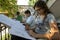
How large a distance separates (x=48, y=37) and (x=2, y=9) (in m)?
12.2

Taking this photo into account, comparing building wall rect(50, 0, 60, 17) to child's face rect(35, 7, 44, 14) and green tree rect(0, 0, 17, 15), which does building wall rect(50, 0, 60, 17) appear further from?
green tree rect(0, 0, 17, 15)

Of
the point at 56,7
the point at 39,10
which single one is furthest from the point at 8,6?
the point at 39,10

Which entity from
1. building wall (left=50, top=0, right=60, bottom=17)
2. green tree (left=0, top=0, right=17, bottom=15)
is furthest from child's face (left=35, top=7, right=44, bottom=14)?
green tree (left=0, top=0, right=17, bottom=15)

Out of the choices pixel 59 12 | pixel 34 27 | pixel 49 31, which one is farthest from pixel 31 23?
pixel 59 12

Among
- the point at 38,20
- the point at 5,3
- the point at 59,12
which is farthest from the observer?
the point at 5,3

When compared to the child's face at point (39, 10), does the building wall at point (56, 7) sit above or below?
above

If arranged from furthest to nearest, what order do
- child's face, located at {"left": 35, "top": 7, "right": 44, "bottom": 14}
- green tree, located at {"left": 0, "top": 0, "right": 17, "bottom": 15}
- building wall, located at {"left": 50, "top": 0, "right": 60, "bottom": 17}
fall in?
green tree, located at {"left": 0, "top": 0, "right": 17, "bottom": 15} → building wall, located at {"left": 50, "top": 0, "right": 60, "bottom": 17} → child's face, located at {"left": 35, "top": 7, "right": 44, "bottom": 14}

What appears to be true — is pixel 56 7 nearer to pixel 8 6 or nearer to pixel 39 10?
pixel 39 10

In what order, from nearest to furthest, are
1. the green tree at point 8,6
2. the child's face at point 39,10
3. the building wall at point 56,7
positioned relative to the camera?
the child's face at point 39,10 < the building wall at point 56,7 < the green tree at point 8,6

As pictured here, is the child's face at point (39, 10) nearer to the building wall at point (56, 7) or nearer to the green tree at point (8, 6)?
Result: the building wall at point (56, 7)

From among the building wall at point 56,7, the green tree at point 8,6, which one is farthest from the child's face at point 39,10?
the green tree at point 8,6

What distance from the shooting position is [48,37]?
3516mm

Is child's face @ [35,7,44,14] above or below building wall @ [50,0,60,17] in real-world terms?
below

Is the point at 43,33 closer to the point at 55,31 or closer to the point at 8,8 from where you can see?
the point at 55,31
